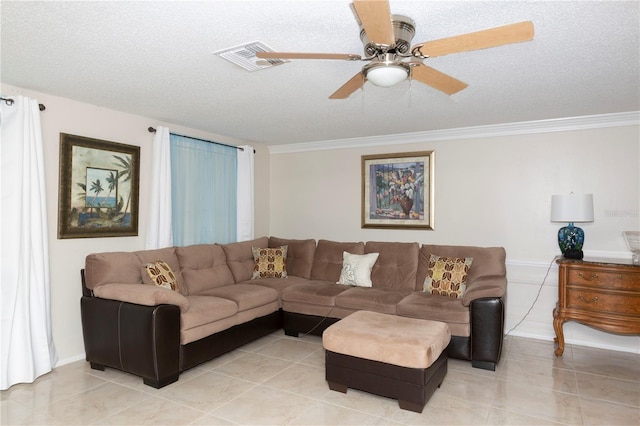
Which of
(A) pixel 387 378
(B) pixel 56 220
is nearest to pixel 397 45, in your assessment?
(A) pixel 387 378

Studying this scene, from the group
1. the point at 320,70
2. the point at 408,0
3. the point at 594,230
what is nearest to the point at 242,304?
the point at 320,70

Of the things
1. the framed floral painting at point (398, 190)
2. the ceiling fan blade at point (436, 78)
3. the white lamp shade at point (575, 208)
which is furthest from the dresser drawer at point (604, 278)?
the ceiling fan blade at point (436, 78)

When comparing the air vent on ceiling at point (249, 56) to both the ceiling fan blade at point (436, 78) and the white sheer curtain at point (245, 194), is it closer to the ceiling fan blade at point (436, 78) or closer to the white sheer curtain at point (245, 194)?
the ceiling fan blade at point (436, 78)

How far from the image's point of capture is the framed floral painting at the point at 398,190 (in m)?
4.95

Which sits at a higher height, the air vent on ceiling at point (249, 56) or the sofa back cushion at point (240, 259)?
the air vent on ceiling at point (249, 56)

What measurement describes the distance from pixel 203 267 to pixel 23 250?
1.65 metres

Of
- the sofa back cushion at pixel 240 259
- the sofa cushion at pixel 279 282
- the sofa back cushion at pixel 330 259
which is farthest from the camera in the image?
the sofa back cushion at pixel 330 259

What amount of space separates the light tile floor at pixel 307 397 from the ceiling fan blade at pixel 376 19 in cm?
231

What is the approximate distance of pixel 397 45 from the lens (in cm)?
207

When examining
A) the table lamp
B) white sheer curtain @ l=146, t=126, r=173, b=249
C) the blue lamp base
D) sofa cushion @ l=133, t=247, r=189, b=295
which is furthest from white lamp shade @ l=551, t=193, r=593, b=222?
white sheer curtain @ l=146, t=126, r=173, b=249

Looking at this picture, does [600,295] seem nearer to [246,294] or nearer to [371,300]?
[371,300]

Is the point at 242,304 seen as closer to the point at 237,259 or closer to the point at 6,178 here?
the point at 237,259

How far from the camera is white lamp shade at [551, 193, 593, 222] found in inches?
148

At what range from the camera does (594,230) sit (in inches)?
161
